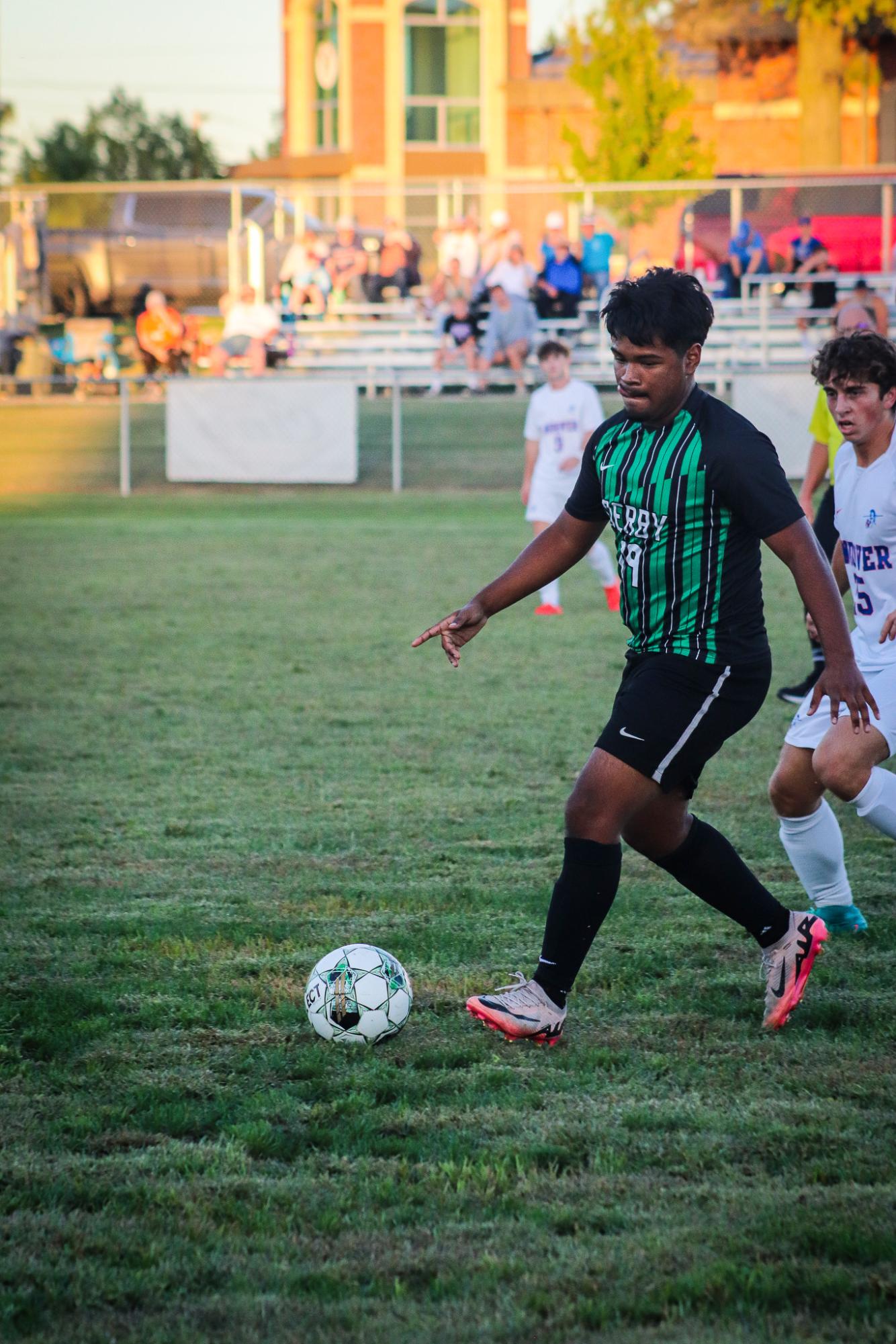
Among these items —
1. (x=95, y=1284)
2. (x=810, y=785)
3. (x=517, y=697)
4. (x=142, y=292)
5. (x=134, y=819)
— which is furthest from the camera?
(x=142, y=292)

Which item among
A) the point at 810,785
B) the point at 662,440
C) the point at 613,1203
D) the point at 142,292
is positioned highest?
the point at 142,292

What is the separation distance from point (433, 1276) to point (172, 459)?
59.1 ft

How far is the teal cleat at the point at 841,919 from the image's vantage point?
4.88m

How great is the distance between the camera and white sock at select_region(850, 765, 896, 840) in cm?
455

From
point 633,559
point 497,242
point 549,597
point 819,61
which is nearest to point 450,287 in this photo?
point 497,242

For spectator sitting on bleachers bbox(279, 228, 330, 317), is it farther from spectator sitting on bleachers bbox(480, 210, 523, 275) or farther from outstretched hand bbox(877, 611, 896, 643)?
outstretched hand bbox(877, 611, 896, 643)

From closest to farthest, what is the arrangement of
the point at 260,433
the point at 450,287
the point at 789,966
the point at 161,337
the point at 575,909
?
the point at 575,909 → the point at 789,966 → the point at 260,433 → the point at 450,287 → the point at 161,337

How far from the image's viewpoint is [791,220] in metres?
22.8

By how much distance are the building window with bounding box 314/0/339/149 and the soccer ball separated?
39023mm

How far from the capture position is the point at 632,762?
3.76 m

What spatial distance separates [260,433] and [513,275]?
512 cm

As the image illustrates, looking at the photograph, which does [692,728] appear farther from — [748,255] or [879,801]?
[748,255]

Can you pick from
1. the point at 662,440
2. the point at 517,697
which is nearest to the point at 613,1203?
the point at 662,440

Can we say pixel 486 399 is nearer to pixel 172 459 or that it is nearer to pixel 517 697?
pixel 172 459
